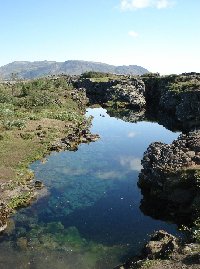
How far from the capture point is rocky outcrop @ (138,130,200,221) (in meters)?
42.0

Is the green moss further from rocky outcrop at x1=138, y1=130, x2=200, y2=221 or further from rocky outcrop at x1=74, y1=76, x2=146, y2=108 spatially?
rocky outcrop at x1=74, y1=76, x2=146, y2=108

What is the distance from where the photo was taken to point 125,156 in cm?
6912

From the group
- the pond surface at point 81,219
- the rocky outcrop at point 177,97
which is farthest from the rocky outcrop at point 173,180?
the rocky outcrop at point 177,97

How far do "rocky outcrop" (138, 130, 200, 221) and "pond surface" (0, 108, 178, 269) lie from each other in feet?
6.73

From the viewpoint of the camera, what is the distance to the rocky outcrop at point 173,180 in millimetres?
41969

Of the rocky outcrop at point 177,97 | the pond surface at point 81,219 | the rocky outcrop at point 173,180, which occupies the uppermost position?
the rocky outcrop at point 177,97

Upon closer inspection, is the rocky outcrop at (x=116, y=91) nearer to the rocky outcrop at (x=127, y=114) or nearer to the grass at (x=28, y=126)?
the rocky outcrop at (x=127, y=114)

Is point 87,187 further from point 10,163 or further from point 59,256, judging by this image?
point 59,256

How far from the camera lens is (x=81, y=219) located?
139 ft

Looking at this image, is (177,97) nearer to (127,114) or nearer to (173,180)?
(127,114)

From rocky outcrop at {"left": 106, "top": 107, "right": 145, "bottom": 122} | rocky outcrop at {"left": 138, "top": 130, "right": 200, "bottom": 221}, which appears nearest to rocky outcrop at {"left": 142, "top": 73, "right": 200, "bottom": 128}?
rocky outcrop at {"left": 106, "top": 107, "right": 145, "bottom": 122}

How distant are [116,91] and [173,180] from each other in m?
94.9

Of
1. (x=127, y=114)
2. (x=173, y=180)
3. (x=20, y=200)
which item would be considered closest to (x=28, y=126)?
(x=20, y=200)

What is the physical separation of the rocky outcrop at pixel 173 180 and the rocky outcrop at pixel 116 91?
7617 centimetres
